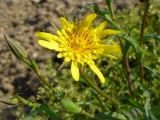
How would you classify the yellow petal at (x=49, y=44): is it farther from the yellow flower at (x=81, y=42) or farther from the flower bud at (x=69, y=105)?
the flower bud at (x=69, y=105)

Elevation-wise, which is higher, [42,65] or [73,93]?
[42,65]

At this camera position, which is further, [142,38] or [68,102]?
[142,38]

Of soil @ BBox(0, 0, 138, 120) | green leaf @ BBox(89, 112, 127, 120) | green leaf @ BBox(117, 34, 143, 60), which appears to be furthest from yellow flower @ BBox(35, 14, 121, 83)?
soil @ BBox(0, 0, 138, 120)

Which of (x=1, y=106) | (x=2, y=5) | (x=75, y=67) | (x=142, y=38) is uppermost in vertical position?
(x=2, y=5)

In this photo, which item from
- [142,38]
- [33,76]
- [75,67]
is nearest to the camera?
[75,67]

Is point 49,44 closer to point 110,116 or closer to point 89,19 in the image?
point 89,19

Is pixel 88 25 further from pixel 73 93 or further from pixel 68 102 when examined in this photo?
pixel 73 93

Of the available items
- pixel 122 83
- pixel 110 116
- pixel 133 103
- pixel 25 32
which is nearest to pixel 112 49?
pixel 133 103

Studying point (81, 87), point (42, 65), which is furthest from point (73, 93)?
point (42, 65)
